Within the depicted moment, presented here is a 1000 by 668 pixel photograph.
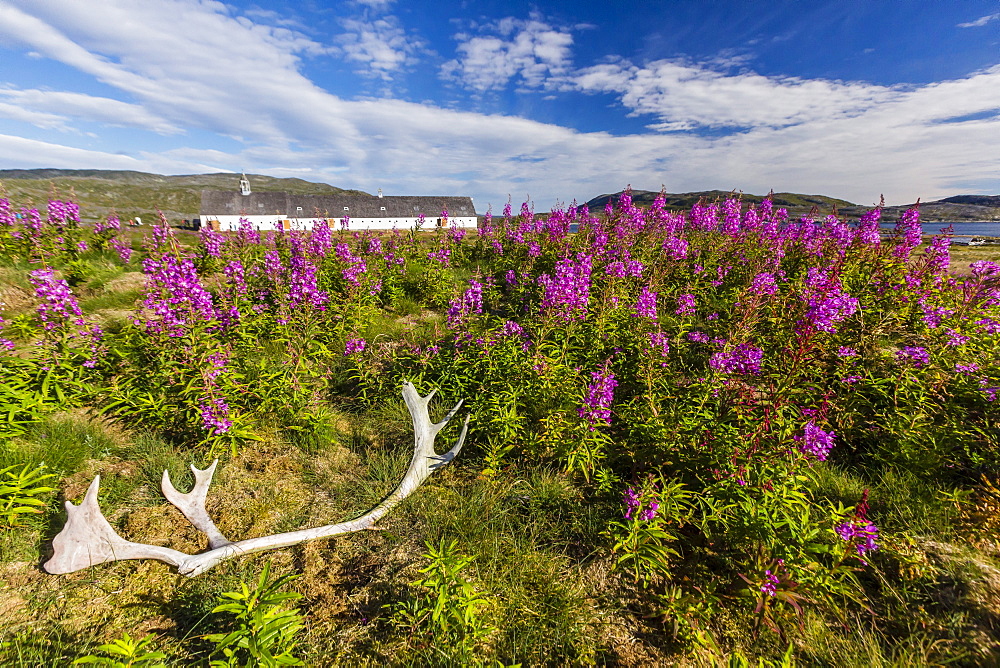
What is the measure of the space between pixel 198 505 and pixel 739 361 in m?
5.74

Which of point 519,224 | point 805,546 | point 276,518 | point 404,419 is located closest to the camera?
point 805,546

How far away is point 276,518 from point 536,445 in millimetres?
2935

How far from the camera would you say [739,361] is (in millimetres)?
4062

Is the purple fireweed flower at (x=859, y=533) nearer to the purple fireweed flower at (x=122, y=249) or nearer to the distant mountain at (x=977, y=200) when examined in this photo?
the purple fireweed flower at (x=122, y=249)

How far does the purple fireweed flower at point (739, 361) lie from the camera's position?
154 inches

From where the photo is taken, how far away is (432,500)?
4035 millimetres

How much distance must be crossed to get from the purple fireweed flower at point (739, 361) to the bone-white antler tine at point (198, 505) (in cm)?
524

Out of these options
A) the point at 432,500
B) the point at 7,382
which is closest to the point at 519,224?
the point at 432,500

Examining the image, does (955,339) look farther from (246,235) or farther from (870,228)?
(246,235)

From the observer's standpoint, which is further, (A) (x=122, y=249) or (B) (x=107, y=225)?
(B) (x=107, y=225)

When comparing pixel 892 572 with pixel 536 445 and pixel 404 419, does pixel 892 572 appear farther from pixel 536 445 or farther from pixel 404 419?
pixel 404 419

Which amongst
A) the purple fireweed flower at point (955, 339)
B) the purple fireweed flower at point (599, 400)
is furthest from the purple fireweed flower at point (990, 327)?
the purple fireweed flower at point (599, 400)

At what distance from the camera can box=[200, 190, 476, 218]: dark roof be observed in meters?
69.2

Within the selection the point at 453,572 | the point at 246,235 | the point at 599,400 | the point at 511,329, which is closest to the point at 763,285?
the point at 599,400
